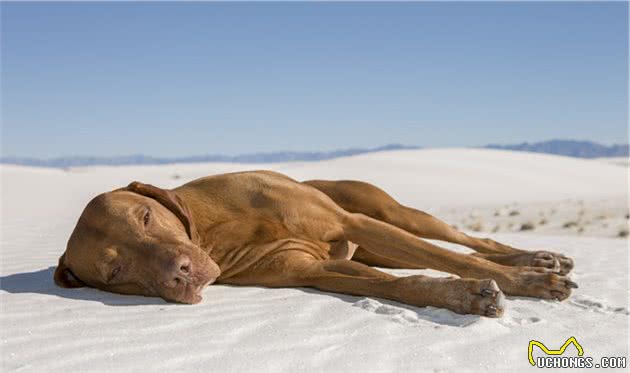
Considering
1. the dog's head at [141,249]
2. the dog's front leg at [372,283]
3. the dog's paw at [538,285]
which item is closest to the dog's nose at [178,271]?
the dog's head at [141,249]

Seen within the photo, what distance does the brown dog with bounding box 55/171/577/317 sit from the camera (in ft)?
13.8

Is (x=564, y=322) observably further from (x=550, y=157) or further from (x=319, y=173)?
(x=550, y=157)

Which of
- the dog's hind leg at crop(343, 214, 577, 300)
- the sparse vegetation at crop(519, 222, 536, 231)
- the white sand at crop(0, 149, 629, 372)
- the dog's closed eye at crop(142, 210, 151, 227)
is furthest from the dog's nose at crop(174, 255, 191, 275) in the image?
the sparse vegetation at crop(519, 222, 536, 231)

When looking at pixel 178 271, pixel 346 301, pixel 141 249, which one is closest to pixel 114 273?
pixel 141 249

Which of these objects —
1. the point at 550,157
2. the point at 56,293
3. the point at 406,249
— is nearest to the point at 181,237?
the point at 56,293

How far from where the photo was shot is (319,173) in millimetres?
36219

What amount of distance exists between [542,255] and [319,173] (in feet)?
100

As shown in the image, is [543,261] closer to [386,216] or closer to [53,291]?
[386,216]

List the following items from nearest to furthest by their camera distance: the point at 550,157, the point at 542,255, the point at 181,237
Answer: the point at 181,237 < the point at 542,255 < the point at 550,157

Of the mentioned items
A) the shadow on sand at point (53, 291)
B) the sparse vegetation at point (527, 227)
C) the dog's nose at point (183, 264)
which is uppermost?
the dog's nose at point (183, 264)

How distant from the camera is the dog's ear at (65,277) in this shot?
483 cm

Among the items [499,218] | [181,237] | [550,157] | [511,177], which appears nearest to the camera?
[181,237]

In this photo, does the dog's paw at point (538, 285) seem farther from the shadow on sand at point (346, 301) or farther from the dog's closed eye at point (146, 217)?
the dog's closed eye at point (146, 217)

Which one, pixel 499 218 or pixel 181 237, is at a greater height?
pixel 181 237
